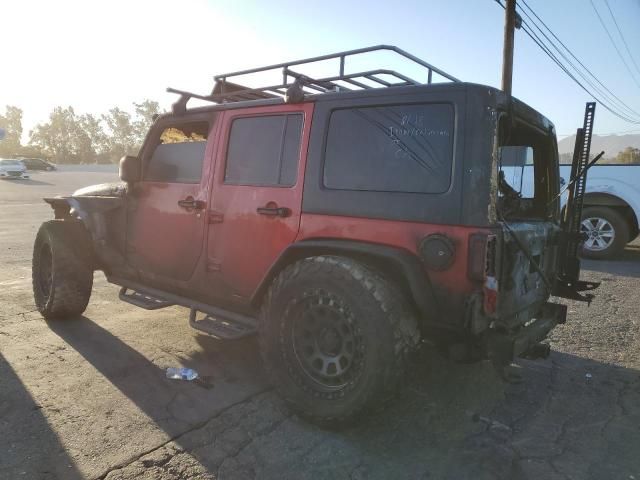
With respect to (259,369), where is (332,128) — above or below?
above

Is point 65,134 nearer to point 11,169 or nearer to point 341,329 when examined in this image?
point 11,169

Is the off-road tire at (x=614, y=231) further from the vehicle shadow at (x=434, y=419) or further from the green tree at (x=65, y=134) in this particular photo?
the green tree at (x=65, y=134)

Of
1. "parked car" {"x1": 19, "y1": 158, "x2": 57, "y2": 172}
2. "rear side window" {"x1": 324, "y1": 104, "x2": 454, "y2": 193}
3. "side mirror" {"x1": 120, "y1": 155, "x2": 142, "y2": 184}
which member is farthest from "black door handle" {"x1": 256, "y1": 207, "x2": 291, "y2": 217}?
"parked car" {"x1": 19, "y1": 158, "x2": 57, "y2": 172}

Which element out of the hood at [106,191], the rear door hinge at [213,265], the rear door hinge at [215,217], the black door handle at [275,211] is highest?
the hood at [106,191]

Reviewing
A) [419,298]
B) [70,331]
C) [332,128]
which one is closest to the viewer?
[419,298]


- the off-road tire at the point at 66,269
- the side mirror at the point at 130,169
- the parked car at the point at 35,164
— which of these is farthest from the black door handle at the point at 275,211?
the parked car at the point at 35,164

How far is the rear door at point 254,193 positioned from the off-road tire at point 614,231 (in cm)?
815

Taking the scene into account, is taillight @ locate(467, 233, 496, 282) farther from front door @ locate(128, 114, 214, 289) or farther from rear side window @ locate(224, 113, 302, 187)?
front door @ locate(128, 114, 214, 289)

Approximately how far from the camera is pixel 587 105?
341 cm

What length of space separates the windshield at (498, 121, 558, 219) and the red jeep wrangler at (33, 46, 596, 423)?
0.02 m

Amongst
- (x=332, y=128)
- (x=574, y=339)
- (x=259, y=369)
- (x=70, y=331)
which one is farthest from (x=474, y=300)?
(x=70, y=331)

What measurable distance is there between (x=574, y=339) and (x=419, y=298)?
2.96 m

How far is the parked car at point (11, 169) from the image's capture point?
112ft

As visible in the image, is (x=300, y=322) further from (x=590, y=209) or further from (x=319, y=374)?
(x=590, y=209)
